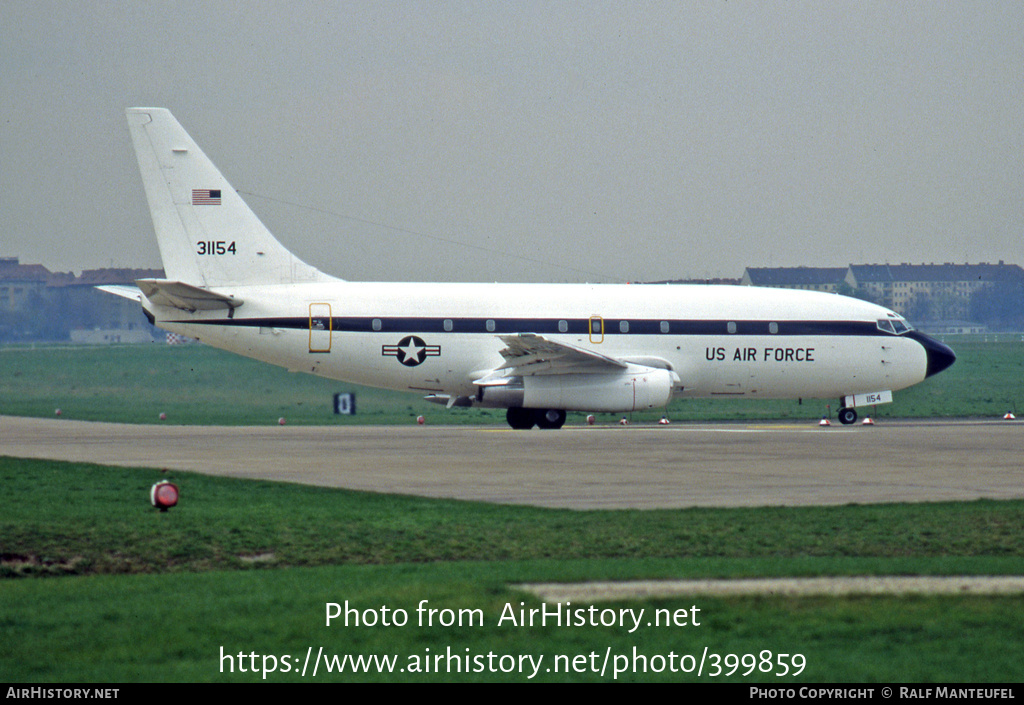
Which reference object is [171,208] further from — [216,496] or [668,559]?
[668,559]

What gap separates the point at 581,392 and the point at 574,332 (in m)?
1.68

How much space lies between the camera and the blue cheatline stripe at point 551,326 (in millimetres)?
30406

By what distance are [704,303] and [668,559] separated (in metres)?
22.4

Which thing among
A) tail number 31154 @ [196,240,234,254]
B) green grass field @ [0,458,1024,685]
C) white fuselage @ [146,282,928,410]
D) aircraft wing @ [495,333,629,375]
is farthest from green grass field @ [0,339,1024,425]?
green grass field @ [0,458,1024,685]

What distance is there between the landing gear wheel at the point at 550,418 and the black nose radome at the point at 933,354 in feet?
34.3

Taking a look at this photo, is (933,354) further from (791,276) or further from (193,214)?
(791,276)

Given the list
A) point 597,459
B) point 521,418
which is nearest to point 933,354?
point 521,418

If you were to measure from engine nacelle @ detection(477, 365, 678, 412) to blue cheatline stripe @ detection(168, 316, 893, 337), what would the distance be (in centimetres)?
136

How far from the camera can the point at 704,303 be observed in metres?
33.1

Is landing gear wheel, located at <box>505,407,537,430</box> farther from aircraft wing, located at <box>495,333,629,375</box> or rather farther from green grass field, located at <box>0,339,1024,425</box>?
green grass field, located at <box>0,339,1024,425</box>

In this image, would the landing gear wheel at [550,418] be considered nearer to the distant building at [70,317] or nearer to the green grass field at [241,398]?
the green grass field at [241,398]
